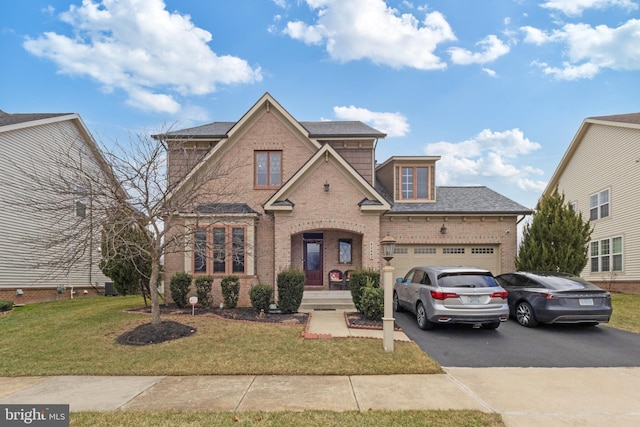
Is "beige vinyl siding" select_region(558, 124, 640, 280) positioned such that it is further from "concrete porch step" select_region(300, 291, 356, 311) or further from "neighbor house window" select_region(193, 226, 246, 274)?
"neighbor house window" select_region(193, 226, 246, 274)

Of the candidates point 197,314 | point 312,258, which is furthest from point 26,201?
point 312,258

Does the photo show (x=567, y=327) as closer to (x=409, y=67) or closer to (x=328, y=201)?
(x=328, y=201)

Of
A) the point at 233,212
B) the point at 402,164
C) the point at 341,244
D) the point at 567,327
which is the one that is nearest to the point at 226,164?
the point at 233,212

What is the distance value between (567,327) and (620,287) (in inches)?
456

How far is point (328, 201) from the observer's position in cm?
1430

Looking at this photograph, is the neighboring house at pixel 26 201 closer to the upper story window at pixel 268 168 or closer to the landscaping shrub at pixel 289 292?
the upper story window at pixel 268 168

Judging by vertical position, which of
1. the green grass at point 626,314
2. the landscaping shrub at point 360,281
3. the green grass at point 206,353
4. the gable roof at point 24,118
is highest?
the gable roof at point 24,118

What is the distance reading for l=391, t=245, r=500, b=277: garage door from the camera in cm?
1650

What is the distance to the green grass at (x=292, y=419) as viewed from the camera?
469 cm

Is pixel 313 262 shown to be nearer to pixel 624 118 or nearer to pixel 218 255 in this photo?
pixel 218 255

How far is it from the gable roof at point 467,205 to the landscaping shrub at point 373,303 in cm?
605

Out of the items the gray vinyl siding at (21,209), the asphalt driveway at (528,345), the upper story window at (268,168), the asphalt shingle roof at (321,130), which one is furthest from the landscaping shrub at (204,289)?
the asphalt driveway at (528,345)

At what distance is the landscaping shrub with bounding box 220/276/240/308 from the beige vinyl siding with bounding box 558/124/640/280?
18.6m

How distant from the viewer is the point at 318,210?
14266 mm
